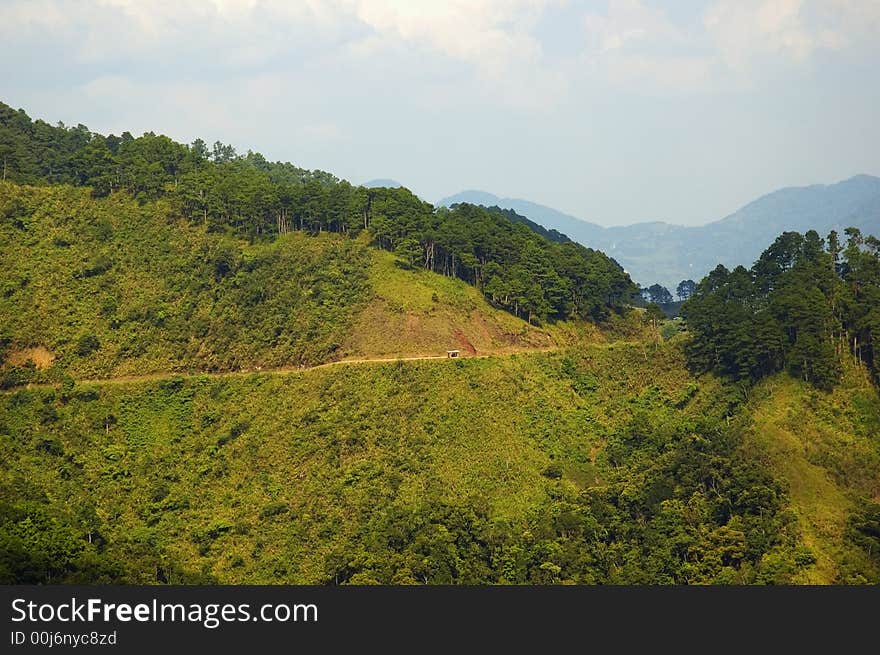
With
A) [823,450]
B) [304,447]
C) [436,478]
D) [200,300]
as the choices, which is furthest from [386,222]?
[823,450]

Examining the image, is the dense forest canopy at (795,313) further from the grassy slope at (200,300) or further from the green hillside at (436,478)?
the grassy slope at (200,300)

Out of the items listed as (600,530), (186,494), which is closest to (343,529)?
(186,494)

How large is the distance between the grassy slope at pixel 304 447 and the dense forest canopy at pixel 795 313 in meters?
3.29

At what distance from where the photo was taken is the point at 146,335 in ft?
164

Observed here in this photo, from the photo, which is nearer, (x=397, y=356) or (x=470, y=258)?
(x=397, y=356)

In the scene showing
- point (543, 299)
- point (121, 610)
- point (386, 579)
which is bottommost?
point (386, 579)

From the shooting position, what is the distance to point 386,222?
57.1 meters

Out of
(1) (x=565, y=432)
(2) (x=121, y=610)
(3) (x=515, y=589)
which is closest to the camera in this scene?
(2) (x=121, y=610)

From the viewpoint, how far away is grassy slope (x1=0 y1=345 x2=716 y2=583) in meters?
38.5

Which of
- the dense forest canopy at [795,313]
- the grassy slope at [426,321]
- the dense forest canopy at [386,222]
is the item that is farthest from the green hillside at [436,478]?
the dense forest canopy at [386,222]

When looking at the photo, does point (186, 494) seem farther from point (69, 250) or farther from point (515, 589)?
point (69, 250)

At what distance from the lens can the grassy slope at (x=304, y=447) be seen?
38469 mm

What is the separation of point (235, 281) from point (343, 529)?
21679mm

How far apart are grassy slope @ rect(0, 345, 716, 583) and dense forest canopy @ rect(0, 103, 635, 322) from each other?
821 cm
